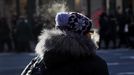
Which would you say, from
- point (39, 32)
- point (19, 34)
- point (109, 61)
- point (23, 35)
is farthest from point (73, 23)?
point (39, 32)

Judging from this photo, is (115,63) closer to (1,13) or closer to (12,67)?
(12,67)

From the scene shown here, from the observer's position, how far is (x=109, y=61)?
64.0ft

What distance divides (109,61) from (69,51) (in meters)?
16.0

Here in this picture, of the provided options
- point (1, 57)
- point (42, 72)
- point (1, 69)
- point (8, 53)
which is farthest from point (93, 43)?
point (8, 53)

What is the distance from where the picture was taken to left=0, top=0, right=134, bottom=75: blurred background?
22.1 meters

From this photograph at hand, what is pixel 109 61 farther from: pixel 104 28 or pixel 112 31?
pixel 112 31

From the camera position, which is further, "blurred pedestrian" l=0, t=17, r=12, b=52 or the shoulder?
"blurred pedestrian" l=0, t=17, r=12, b=52

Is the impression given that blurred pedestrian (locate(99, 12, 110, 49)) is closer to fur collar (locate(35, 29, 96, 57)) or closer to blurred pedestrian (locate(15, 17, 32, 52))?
blurred pedestrian (locate(15, 17, 32, 52))

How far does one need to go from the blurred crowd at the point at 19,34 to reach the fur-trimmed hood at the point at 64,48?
19.2 meters

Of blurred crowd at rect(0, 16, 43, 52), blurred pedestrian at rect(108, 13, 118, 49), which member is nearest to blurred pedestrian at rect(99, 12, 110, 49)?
blurred pedestrian at rect(108, 13, 118, 49)

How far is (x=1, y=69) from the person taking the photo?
18047 mm

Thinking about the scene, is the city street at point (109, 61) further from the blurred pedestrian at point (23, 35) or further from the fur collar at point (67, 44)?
the fur collar at point (67, 44)

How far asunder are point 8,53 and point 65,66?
20537 mm

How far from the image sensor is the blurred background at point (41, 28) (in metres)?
22.1
